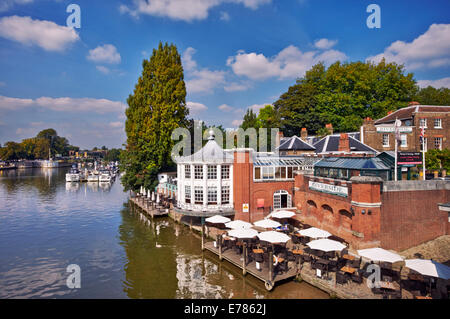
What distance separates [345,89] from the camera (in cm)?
5409

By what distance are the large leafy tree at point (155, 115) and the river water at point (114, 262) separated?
9.52 metres

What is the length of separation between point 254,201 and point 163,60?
30.4 meters

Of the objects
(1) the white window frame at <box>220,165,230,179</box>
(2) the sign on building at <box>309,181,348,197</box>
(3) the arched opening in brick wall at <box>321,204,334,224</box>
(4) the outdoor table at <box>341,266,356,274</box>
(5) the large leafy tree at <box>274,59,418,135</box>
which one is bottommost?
(4) the outdoor table at <box>341,266,356,274</box>

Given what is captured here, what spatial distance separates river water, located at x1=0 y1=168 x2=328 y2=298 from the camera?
17.9 meters

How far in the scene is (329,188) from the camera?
966 inches

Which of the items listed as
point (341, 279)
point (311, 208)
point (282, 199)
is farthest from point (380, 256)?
point (282, 199)

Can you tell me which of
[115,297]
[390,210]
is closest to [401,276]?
[390,210]

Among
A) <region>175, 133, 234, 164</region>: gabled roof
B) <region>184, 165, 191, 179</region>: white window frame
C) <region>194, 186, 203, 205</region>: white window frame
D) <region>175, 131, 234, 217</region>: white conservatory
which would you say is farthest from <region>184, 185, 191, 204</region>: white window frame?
<region>175, 133, 234, 164</region>: gabled roof

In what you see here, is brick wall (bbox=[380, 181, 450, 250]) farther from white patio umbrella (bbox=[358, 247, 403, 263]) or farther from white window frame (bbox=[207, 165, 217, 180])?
white window frame (bbox=[207, 165, 217, 180])

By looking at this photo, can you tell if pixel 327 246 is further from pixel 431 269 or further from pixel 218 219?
pixel 218 219

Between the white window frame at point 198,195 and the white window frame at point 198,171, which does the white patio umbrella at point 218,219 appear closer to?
the white window frame at point 198,195

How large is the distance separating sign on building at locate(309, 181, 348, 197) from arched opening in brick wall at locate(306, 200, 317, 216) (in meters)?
1.83

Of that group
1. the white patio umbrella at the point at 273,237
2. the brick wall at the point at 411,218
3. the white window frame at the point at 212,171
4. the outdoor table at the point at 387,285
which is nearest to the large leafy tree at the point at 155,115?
the white window frame at the point at 212,171

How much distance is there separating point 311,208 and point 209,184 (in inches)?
444
